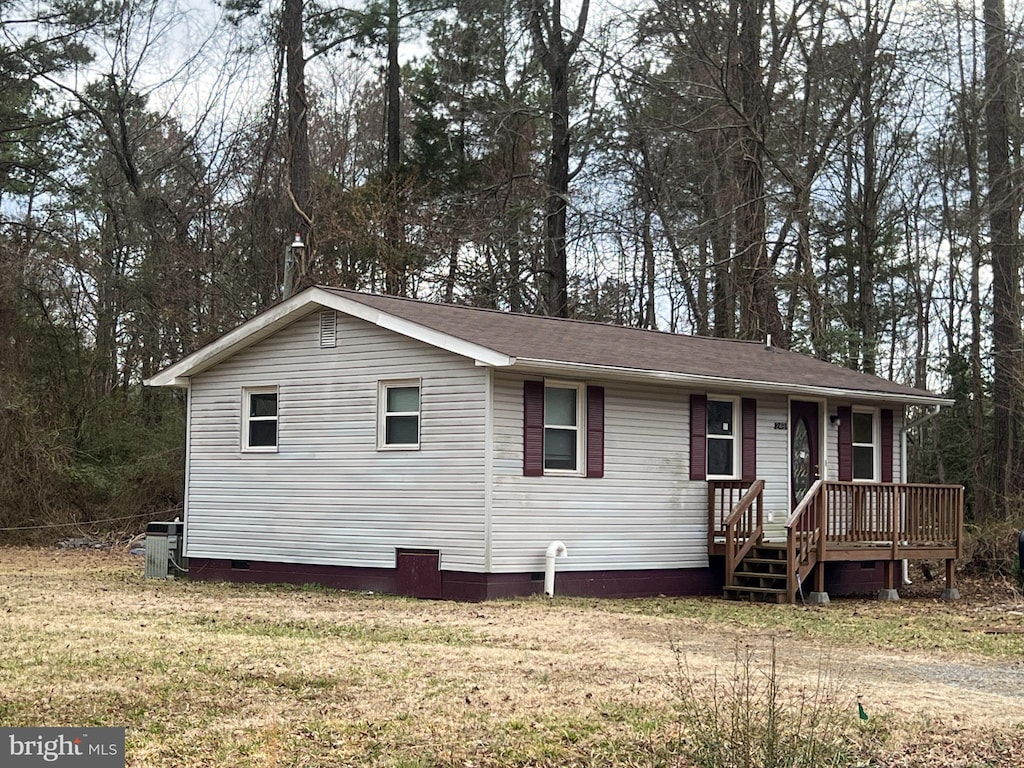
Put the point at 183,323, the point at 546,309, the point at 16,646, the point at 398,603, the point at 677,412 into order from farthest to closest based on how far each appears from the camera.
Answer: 1. the point at 546,309
2. the point at 183,323
3. the point at 677,412
4. the point at 398,603
5. the point at 16,646

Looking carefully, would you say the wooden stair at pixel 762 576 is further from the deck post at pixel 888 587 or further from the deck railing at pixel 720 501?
the deck post at pixel 888 587

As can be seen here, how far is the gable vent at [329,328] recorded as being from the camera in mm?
17375

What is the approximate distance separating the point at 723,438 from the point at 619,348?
1.95 meters

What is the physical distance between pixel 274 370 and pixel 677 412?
550 cm

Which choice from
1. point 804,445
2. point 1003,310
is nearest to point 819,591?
point 804,445

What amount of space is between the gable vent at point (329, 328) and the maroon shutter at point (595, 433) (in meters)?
3.42

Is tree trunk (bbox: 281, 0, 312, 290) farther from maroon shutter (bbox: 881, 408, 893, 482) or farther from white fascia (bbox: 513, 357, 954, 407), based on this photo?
maroon shutter (bbox: 881, 408, 893, 482)

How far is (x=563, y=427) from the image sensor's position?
653 inches

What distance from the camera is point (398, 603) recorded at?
15.4 meters

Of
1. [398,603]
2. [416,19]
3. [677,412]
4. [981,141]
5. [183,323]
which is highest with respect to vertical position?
[416,19]

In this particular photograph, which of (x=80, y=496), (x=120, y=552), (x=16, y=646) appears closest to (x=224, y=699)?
(x=16, y=646)

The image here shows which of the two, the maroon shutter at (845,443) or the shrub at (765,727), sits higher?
the maroon shutter at (845,443)

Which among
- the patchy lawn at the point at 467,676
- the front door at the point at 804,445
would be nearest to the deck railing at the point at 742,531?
the patchy lawn at the point at 467,676

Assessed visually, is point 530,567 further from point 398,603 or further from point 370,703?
point 370,703
